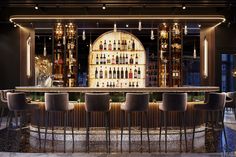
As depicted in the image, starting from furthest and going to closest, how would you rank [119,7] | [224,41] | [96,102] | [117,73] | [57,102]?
[224,41]
[117,73]
[119,7]
[57,102]
[96,102]

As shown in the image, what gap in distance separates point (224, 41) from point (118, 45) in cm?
389

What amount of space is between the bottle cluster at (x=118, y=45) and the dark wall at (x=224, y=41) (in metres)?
3.32

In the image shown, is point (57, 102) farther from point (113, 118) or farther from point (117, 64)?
point (117, 64)

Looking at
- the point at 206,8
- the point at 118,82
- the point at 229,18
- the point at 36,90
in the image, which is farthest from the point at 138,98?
the point at 229,18

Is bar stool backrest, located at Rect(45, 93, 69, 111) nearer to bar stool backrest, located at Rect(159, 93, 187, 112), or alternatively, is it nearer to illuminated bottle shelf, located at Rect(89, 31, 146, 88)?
bar stool backrest, located at Rect(159, 93, 187, 112)

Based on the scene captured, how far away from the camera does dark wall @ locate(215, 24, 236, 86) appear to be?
11.9 m

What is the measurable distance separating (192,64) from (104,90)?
12.5 meters

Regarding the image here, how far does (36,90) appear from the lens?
773cm

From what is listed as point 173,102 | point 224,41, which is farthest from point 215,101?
point 224,41

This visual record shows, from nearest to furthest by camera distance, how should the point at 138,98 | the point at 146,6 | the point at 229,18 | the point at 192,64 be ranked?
1. the point at 138,98
2. the point at 146,6
3. the point at 229,18
4. the point at 192,64

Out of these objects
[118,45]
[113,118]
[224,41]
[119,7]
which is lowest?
[113,118]

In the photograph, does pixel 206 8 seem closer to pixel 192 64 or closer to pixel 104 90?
pixel 104 90

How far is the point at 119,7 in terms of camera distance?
32.5ft

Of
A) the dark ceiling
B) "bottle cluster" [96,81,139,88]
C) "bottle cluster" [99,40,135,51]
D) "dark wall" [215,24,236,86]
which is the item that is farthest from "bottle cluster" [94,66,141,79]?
"dark wall" [215,24,236,86]
